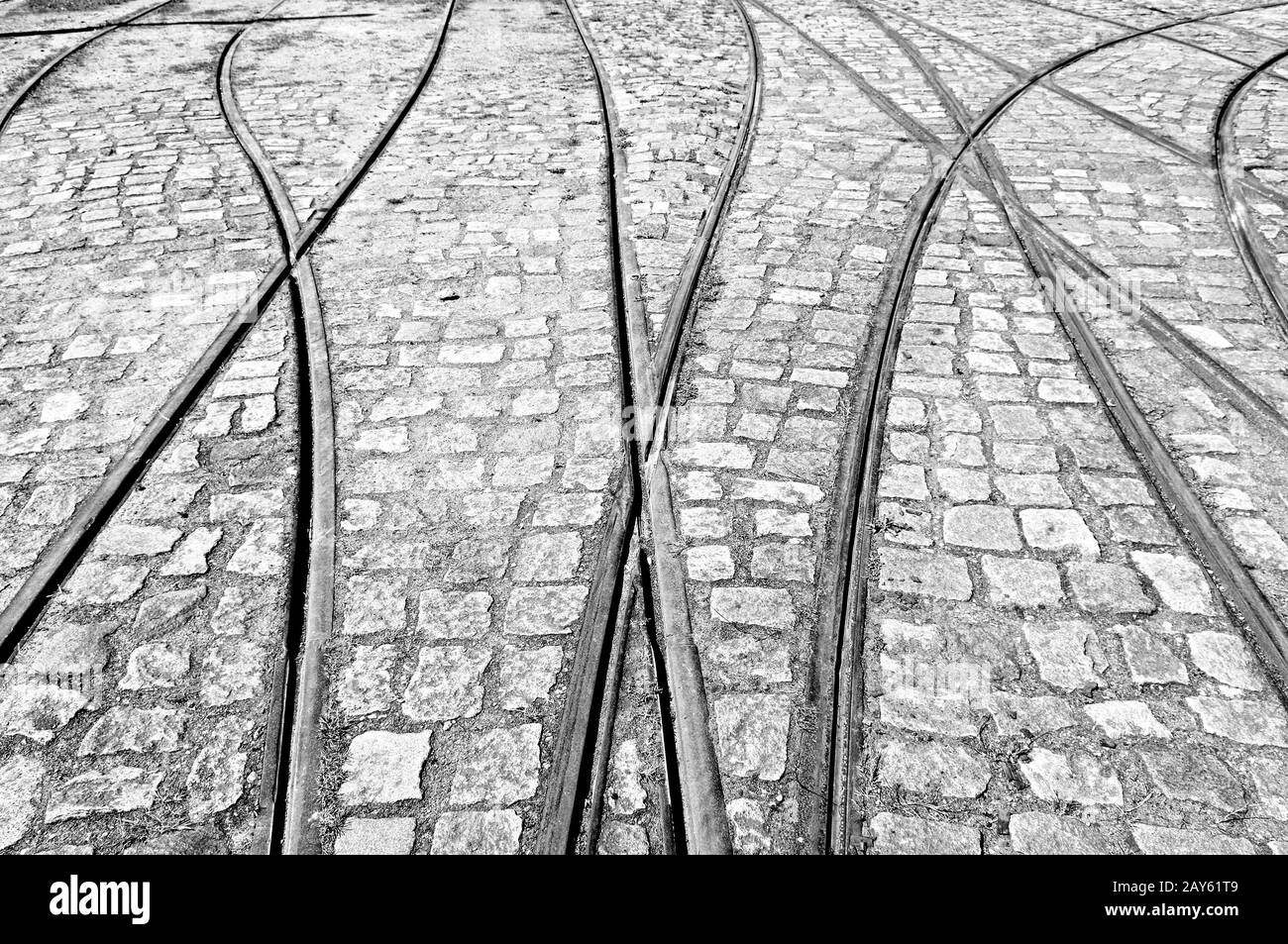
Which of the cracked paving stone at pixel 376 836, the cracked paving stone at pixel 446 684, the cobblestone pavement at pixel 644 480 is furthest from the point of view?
the cracked paving stone at pixel 446 684

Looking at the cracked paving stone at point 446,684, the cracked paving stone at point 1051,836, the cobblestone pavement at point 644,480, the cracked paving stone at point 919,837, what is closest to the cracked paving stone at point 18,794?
the cobblestone pavement at point 644,480

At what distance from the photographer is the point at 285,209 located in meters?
5.73

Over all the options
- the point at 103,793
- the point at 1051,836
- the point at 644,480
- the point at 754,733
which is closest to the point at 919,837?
the point at 1051,836

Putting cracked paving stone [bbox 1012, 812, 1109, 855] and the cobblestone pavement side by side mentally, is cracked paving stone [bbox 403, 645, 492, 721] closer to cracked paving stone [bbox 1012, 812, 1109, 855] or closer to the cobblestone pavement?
the cobblestone pavement

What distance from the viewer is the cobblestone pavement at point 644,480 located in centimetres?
261

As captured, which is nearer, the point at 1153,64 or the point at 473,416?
the point at 473,416

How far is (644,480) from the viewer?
3.66 metres

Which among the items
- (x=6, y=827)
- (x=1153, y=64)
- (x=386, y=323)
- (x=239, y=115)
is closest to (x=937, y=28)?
(x=1153, y=64)

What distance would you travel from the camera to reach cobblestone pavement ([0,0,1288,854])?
8.55ft

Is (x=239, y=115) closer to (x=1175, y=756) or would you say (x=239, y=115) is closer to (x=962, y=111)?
(x=962, y=111)

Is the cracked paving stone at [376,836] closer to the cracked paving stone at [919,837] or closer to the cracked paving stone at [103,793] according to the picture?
the cracked paving stone at [103,793]

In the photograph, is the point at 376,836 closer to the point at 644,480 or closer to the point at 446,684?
the point at 446,684

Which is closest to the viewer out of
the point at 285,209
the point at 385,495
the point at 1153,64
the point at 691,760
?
the point at 691,760

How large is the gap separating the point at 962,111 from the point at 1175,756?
601 centimetres
